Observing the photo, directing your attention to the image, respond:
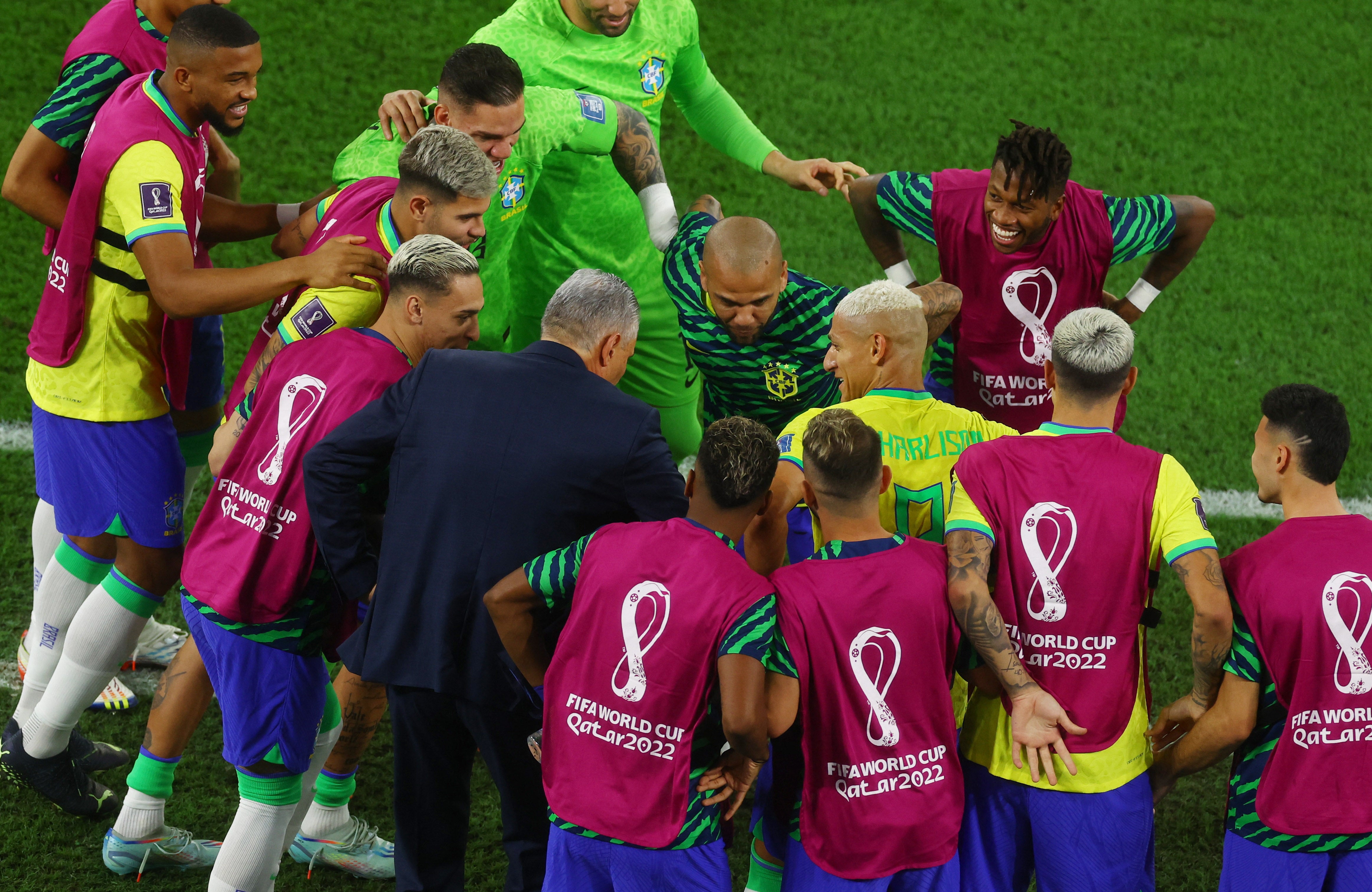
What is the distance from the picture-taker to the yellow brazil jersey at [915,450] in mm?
3209

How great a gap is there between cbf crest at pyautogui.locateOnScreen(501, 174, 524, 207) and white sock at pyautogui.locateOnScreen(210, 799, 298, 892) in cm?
192

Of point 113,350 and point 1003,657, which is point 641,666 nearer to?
point 1003,657

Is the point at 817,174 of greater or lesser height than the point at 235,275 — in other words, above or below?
above

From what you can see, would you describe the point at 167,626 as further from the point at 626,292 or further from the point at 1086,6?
the point at 1086,6

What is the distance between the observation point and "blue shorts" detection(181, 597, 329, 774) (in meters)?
3.35

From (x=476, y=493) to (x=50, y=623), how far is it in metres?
2.01

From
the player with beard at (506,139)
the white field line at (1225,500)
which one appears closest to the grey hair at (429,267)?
the player with beard at (506,139)

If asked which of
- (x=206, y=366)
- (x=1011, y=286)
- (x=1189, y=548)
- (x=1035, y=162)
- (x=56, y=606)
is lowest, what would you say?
(x=56, y=606)

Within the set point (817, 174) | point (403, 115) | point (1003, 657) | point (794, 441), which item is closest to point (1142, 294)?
point (817, 174)

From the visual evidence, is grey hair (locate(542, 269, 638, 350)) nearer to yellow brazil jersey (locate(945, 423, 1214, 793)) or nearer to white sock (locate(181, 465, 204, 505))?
yellow brazil jersey (locate(945, 423, 1214, 793))

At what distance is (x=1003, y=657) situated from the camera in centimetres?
287

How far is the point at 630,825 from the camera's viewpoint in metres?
2.75

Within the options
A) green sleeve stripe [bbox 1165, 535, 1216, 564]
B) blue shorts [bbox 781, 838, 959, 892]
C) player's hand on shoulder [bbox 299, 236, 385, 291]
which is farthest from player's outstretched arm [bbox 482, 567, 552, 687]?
green sleeve stripe [bbox 1165, 535, 1216, 564]

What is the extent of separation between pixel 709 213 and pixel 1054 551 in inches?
75.2
